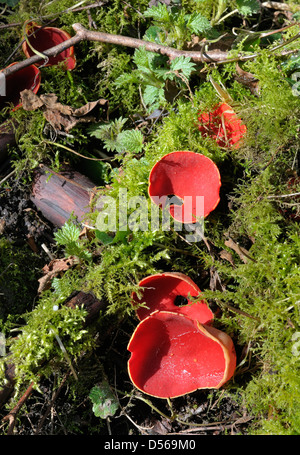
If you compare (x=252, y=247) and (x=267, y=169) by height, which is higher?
(x=267, y=169)

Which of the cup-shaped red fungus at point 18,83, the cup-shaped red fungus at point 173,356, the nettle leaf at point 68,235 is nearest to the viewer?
the cup-shaped red fungus at point 173,356

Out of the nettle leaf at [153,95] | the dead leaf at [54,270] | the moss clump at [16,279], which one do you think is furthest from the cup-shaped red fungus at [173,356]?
the nettle leaf at [153,95]

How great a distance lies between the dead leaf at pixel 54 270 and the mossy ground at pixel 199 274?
40mm

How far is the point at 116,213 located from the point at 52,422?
40.2 inches

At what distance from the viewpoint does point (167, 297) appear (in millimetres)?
2094

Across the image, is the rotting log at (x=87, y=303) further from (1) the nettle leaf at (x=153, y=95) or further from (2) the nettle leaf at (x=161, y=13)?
(2) the nettle leaf at (x=161, y=13)

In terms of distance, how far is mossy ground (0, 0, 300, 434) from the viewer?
1904mm

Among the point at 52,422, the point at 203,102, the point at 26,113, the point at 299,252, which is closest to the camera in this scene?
the point at 299,252

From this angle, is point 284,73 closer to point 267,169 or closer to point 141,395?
point 267,169

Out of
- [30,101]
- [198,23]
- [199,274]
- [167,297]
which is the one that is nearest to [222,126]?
[198,23]

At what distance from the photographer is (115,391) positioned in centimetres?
210

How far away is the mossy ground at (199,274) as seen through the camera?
1904 mm

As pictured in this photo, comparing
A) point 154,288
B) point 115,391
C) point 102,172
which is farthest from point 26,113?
point 115,391

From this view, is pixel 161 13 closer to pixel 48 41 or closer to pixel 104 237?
pixel 48 41
